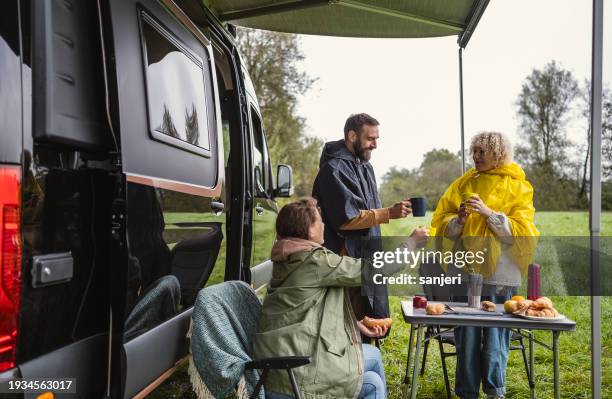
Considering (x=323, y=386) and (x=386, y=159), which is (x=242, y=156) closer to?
(x=323, y=386)

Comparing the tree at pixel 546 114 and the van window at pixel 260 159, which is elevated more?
the tree at pixel 546 114

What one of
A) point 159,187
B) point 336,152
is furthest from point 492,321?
point 159,187

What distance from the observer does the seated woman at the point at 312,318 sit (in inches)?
84.4

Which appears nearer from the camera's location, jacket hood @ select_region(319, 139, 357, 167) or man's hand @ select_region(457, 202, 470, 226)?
man's hand @ select_region(457, 202, 470, 226)

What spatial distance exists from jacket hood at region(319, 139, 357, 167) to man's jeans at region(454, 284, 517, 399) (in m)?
1.01

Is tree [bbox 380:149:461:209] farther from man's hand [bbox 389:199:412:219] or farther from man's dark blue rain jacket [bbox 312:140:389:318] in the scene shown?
man's hand [bbox 389:199:412:219]

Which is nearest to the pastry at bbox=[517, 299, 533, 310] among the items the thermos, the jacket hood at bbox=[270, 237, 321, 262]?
the thermos

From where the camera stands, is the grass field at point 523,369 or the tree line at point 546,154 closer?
the grass field at point 523,369

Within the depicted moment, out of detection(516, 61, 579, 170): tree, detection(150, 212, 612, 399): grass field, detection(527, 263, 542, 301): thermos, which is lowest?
detection(150, 212, 612, 399): grass field

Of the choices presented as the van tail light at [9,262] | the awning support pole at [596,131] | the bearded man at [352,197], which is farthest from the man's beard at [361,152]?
the van tail light at [9,262]

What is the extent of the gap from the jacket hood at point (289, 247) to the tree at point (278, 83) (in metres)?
10.9

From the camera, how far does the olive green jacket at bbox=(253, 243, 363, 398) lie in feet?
7.00

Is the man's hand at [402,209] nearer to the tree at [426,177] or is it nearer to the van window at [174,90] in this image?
the van window at [174,90]

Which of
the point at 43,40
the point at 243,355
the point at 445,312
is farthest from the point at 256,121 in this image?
the point at 43,40
